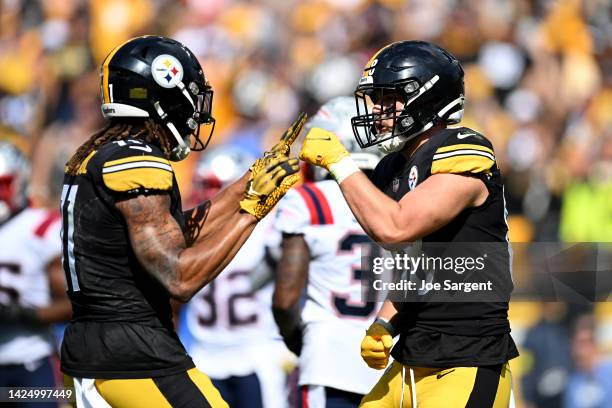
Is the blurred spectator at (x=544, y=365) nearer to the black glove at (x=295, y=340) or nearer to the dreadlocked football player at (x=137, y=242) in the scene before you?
the black glove at (x=295, y=340)

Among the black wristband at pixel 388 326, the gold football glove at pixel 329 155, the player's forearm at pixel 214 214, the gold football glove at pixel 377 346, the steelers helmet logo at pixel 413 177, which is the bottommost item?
the gold football glove at pixel 377 346

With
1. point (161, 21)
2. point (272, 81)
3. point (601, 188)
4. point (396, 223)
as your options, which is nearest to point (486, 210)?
point (396, 223)

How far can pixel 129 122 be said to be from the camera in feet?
12.7

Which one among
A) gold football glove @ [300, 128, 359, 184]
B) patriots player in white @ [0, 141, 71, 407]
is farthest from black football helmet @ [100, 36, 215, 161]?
patriots player in white @ [0, 141, 71, 407]

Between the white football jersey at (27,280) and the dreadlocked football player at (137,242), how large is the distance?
238 cm

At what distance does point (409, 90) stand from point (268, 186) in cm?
63

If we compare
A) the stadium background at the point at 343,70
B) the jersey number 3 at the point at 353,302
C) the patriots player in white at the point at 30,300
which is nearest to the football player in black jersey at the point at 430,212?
the jersey number 3 at the point at 353,302

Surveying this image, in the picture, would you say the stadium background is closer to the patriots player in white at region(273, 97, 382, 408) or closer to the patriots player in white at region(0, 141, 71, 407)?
the patriots player in white at region(0, 141, 71, 407)

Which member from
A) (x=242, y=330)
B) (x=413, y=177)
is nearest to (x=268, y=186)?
(x=413, y=177)

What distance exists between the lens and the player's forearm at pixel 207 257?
11.7 ft

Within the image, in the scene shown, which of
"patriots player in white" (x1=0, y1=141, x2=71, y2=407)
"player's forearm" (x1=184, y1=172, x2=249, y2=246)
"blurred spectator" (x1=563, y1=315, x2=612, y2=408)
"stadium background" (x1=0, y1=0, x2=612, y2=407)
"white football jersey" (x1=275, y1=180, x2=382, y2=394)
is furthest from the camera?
"stadium background" (x1=0, y1=0, x2=612, y2=407)

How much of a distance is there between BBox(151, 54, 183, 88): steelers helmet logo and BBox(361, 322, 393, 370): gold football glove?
1193 millimetres

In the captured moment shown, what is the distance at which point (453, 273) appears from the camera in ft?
12.0

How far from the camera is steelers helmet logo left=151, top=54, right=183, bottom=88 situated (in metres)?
3.83
